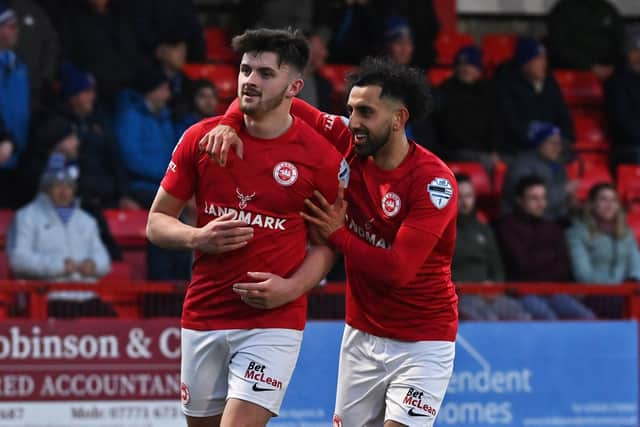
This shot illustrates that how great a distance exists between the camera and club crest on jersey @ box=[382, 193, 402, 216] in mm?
6402

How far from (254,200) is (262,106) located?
42cm

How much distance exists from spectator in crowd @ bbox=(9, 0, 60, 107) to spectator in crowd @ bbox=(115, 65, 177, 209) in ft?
2.12

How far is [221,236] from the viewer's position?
19.5ft

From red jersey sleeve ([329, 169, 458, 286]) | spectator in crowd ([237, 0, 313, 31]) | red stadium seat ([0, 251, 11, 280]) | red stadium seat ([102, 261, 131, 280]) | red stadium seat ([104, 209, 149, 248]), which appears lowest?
red stadium seat ([102, 261, 131, 280])

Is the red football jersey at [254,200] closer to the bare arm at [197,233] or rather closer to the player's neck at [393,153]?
the bare arm at [197,233]

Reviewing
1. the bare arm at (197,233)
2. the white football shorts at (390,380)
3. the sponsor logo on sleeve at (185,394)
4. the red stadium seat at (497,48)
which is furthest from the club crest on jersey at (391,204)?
the red stadium seat at (497,48)

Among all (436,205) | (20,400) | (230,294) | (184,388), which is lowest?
(20,400)

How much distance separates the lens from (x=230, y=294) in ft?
20.1

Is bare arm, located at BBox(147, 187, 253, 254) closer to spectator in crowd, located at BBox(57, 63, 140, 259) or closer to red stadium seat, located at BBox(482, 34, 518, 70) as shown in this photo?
spectator in crowd, located at BBox(57, 63, 140, 259)

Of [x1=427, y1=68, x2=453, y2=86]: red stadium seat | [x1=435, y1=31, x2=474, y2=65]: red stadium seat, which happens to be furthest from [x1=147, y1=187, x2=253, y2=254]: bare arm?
[x1=435, y1=31, x2=474, y2=65]: red stadium seat

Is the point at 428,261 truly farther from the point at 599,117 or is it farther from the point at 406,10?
the point at 599,117

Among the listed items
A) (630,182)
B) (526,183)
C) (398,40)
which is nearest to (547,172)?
(526,183)

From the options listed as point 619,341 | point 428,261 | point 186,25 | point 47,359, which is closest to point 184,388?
point 428,261

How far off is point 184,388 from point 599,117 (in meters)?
9.23
